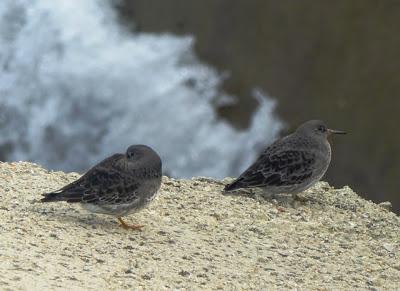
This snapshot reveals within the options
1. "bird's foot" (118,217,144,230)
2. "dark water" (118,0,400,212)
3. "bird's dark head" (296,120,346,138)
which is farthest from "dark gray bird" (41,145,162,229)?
"dark water" (118,0,400,212)

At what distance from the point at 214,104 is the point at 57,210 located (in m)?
7.27

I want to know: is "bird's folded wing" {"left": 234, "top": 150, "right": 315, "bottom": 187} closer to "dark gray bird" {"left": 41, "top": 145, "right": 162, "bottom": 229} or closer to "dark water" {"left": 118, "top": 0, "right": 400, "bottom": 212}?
"dark gray bird" {"left": 41, "top": 145, "right": 162, "bottom": 229}

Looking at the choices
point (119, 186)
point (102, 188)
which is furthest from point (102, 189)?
point (119, 186)

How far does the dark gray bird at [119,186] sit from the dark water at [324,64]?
19.0 ft

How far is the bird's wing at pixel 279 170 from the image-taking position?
9484 mm

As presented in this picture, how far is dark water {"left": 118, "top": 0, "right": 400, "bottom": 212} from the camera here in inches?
548

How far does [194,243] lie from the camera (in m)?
8.01

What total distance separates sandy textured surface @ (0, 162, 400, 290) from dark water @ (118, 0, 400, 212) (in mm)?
4026

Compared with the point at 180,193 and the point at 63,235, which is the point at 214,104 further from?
the point at 63,235

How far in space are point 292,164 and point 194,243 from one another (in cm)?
197

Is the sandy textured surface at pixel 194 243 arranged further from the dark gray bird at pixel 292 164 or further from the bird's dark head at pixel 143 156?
the bird's dark head at pixel 143 156

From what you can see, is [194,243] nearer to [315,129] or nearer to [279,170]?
[279,170]

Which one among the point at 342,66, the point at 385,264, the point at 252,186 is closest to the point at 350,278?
the point at 385,264

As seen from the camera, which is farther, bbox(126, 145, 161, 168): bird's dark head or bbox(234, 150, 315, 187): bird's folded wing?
bbox(234, 150, 315, 187): bird's folded wing
